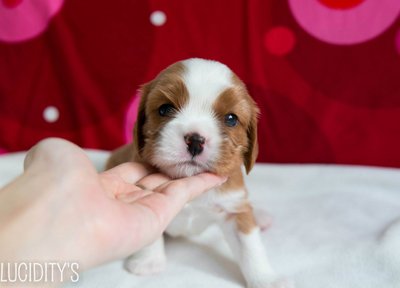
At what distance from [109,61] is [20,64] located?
66 centimetres

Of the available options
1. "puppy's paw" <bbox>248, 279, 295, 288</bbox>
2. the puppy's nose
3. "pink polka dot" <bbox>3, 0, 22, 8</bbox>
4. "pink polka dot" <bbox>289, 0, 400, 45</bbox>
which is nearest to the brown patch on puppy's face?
the puppy's nose

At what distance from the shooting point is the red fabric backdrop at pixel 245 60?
3.03 metres

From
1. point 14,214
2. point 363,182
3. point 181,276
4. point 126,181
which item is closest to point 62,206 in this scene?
point 14,214

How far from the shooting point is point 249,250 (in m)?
2.06

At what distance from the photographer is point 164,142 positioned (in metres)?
1.79

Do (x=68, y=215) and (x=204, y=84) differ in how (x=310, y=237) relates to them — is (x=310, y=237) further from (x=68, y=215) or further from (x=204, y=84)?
(x=68, y=215)

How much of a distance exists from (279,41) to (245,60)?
27 cm

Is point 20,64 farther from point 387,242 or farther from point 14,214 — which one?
point 387,242

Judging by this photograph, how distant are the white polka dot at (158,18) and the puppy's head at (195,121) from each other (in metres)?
1.22

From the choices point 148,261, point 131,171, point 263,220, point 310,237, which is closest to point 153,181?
point 131,171

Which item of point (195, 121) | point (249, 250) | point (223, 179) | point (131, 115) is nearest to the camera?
point (195, 121)

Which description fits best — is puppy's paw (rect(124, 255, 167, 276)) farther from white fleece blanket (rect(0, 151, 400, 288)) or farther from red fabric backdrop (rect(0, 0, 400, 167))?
red fabric backdrop (rect(0, 0, 400, 167))

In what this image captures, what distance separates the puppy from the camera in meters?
1.79

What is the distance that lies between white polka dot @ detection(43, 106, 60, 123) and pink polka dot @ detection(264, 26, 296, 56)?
165 cm
